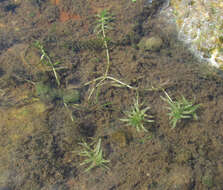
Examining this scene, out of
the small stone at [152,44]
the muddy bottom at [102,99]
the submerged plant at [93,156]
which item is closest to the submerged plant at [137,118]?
the muddy bottom at [102,99]

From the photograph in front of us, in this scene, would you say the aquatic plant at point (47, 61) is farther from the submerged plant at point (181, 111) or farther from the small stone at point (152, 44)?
the submerged plant at point (181, 111)

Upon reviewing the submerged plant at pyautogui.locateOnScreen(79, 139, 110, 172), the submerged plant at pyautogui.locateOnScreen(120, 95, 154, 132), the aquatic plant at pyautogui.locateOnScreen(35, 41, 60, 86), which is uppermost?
the aquatic plant at pyautogui.locateOnScreen(35, 41, 60, 86)

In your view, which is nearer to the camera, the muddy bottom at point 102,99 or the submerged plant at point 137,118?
the muddy bottom at point 102,99

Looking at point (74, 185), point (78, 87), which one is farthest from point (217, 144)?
point (78, 87)

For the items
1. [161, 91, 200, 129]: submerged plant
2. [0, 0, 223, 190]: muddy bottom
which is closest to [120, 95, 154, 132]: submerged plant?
[0, 0, 223, 190]: muddy bottom

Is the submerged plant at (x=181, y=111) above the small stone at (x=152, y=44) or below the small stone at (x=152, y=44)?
below

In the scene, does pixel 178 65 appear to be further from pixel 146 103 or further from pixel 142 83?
pixel 146 103

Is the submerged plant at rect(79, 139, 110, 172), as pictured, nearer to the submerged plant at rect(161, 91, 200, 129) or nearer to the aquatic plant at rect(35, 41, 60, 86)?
the submerged plant at rect(161, 91, 200, 129)

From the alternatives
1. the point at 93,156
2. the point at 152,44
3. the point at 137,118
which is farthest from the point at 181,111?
the point at 152,44
